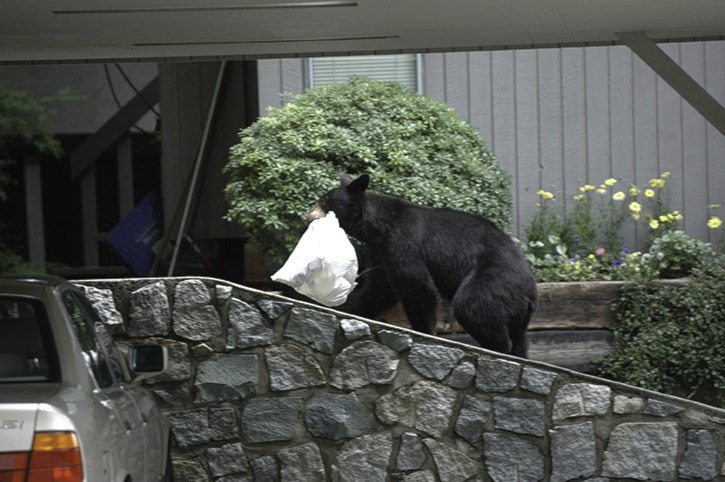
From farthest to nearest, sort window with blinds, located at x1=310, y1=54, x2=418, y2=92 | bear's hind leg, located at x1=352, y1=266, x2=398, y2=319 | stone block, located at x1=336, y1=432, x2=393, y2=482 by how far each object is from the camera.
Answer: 1. window with blinds, located at x1=310, y1=54, x2=418, y2=92
2. bear's hind leg, located at x1=352, y1=266, x2=398, y2=319
3. stone block, located at x1=336, y1=432, x2=393, y2=482

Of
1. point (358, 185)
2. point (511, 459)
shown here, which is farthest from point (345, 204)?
point (511, 459)

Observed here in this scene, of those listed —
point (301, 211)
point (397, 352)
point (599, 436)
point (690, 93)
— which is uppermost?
point (690, 93)

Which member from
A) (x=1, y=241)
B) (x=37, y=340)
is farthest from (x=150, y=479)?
(x=1, y=241)

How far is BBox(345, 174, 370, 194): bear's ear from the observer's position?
328 inches

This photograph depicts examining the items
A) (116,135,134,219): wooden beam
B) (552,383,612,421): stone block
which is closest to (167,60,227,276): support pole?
(116,135,134,219): wooden beam

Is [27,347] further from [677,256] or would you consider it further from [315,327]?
[677,256]

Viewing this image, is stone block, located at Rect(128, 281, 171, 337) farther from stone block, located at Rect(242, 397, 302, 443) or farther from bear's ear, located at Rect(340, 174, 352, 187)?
bear's ear, located at Rect(340, 174, 352, 187)

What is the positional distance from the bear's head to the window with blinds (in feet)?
11.9

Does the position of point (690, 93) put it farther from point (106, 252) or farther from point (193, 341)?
point (106, 252)

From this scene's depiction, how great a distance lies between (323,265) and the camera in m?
8.20

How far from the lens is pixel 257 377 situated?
7578mm

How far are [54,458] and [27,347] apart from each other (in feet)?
3.10

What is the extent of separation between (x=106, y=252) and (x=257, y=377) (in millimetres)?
A: 9438

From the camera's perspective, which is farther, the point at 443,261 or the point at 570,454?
the point at 443,261
